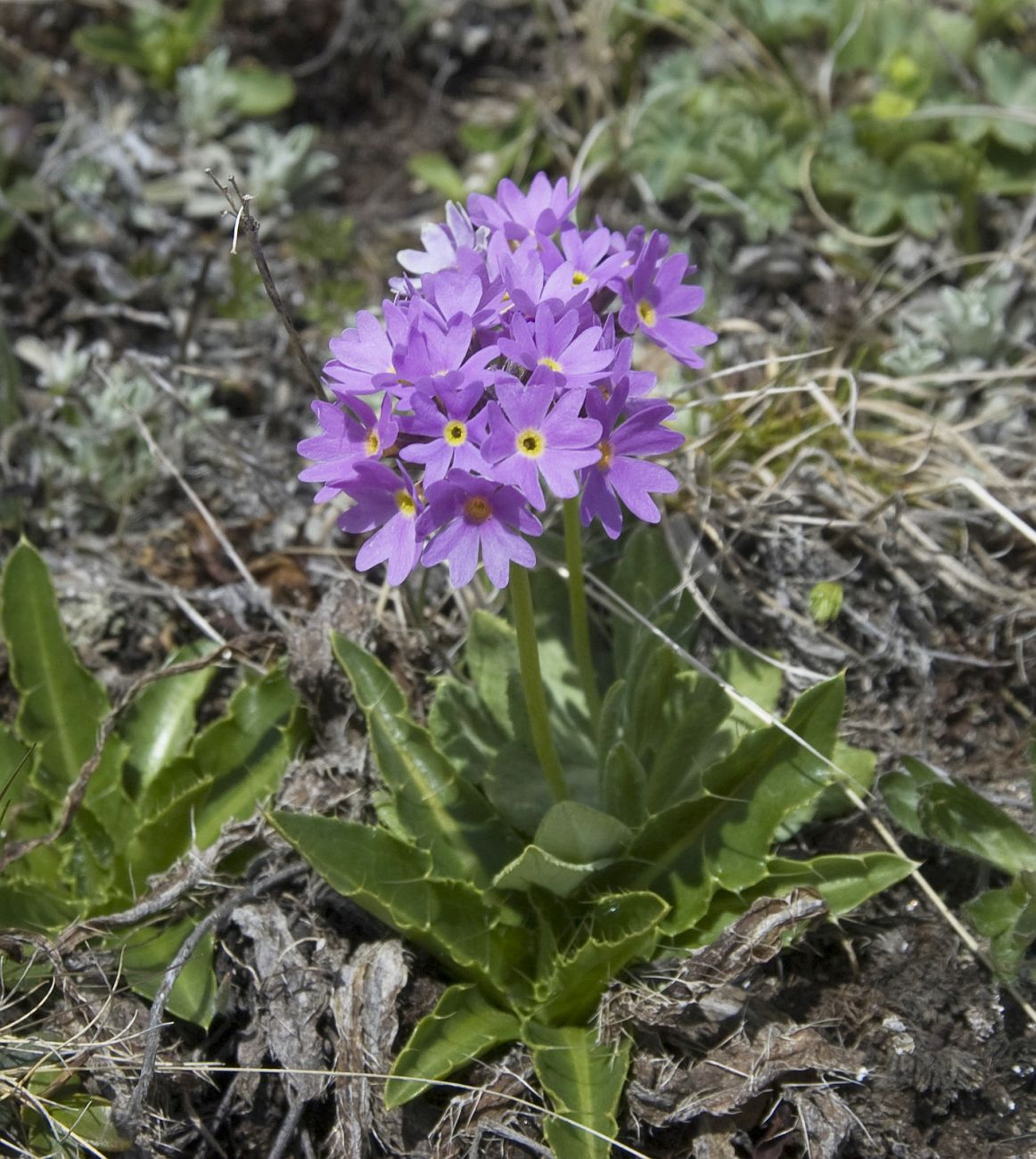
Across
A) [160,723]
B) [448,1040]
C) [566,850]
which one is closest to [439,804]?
[566,850]

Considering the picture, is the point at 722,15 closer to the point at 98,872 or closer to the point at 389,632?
the point at 389,632

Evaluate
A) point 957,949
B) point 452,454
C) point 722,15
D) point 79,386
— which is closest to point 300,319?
point 79,386

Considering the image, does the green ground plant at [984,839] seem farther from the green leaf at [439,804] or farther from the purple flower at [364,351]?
the purple flower at [364,351]

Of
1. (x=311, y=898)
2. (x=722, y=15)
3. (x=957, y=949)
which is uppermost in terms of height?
(x=722, y=15)

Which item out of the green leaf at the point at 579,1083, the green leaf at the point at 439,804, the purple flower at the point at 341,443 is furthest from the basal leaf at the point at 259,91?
the green leaf at the point at 579,1083

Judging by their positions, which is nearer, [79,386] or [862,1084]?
[862,1084]

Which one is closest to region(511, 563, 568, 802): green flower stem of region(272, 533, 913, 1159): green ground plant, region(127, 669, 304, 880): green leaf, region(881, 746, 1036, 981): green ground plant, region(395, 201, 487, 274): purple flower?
region(272, 533, 913, 1159): green ground plant
